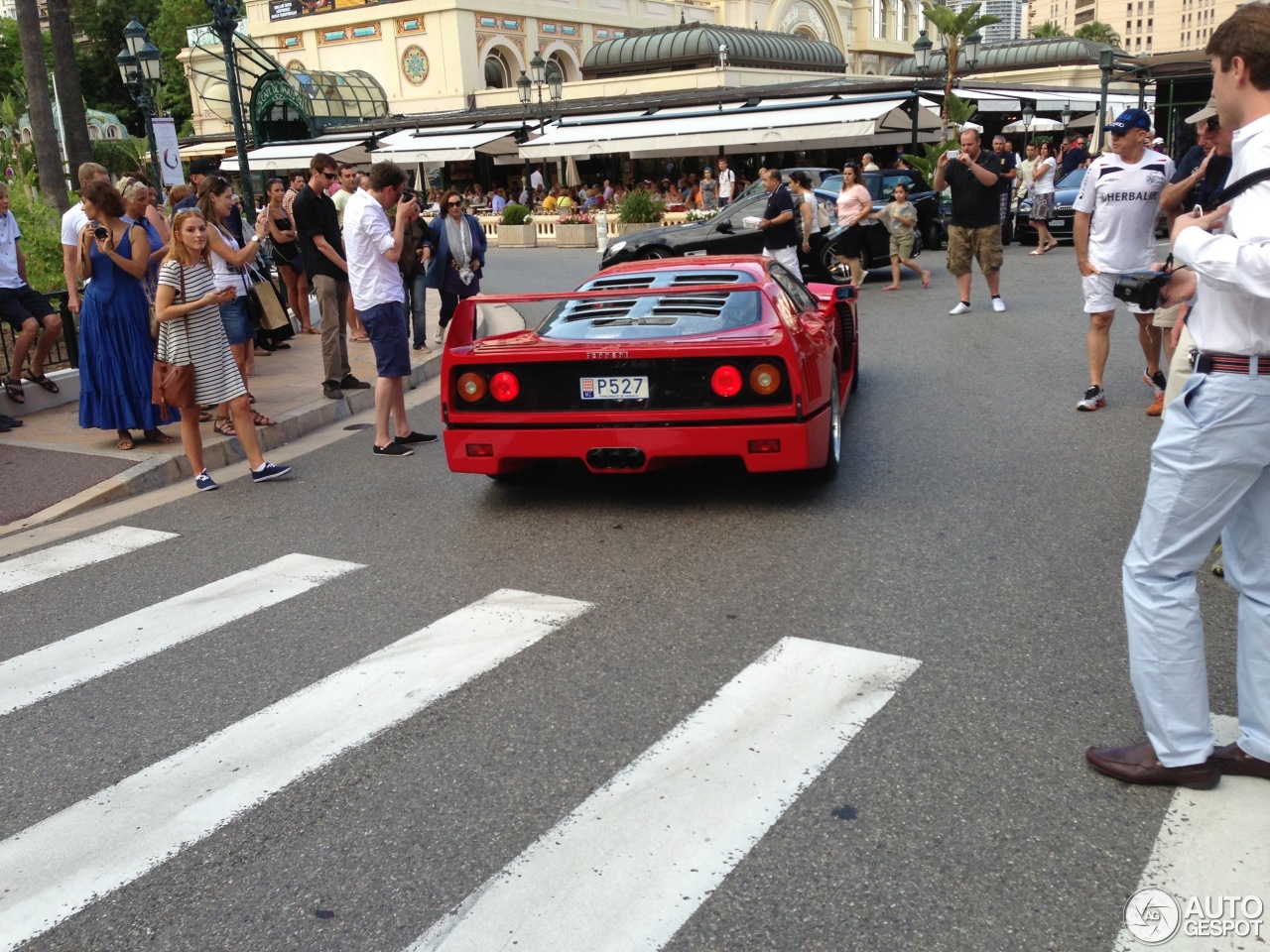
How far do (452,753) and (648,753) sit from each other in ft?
2.02

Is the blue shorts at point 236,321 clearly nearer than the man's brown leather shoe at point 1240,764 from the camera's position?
No

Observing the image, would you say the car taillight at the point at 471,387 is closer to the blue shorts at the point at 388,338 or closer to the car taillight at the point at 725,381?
the car taillight at the point at 725,381

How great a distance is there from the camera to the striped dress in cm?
684

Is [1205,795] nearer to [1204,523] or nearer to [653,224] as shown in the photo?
[1204,523]

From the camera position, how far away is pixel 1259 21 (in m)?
2.75

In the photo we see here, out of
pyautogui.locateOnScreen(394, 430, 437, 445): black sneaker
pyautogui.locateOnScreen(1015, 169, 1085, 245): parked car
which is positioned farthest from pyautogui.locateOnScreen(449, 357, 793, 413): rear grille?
pyautogui.locateOnScreen(1015, 169, 1085, 245): parked car

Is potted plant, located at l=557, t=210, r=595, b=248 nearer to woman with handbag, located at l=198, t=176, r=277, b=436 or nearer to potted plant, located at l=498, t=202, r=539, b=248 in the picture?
potted plant, located at l=498, t=202, r=539, b=248

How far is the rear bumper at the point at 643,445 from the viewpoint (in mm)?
5645

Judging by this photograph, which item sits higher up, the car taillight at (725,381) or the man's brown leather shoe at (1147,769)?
the car taillight at (725,381)

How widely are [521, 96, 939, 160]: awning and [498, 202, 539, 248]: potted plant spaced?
314 cm

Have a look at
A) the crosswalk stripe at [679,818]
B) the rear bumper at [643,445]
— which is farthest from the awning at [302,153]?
the crosswalk stripe at [679,818]

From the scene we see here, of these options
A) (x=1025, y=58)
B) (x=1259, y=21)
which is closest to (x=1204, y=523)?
(x=1259, y=21)

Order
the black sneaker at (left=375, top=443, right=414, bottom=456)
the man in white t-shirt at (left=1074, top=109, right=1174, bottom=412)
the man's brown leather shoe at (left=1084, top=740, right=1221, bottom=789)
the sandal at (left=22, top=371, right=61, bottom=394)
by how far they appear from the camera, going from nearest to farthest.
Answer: the man's brown leather shoe at (left=1084, top=740, right=1221, bottom=789) → the man in white t-shirt at (left=1074, top=109, right=1174, bottom=412) → the black sneaker at (left=375, top=443, right=414, bottom=456) → the sandal at (left=22, top=371, right=61, bottom=394)

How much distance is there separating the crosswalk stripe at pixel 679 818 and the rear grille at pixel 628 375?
1.85 metres
